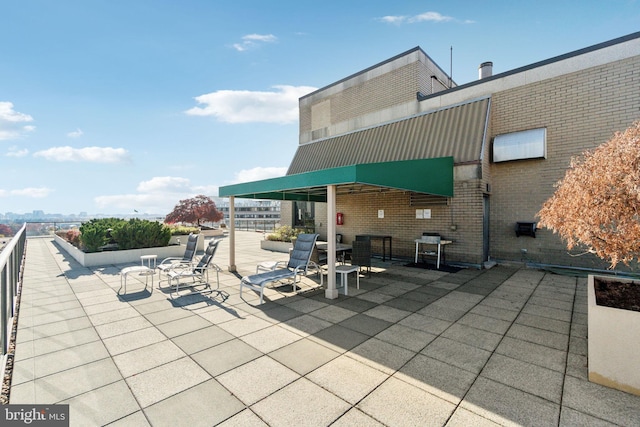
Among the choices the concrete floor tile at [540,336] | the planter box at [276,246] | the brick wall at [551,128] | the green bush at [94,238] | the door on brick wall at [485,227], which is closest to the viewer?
the concrete floor tile at [540,336]

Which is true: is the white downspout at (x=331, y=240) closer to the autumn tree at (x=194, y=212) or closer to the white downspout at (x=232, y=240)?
the white downspout at (x=232, y=240)

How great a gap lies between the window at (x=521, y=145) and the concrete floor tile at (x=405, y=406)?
29.3ft

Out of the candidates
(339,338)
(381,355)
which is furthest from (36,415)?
(381,355)

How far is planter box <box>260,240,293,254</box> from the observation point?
1332 cm

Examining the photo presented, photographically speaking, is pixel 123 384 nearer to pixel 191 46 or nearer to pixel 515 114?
pixel 191 46

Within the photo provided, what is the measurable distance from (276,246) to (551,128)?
37.4ft

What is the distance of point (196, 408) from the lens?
2.54 metres

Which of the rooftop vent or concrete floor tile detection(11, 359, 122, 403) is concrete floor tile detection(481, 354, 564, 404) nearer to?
concrete floor tile detection(11, 359, 122, 403)

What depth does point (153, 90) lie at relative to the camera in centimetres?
1462

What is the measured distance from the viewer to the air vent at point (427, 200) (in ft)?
32.4

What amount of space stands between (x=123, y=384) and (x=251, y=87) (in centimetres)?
1091

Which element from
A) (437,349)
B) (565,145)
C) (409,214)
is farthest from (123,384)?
(565,145)

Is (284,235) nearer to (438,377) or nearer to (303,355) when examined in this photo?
(303,355)

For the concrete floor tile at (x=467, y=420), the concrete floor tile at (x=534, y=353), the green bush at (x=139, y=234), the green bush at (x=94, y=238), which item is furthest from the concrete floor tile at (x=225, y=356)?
the green bush at (x=139, y=234)
